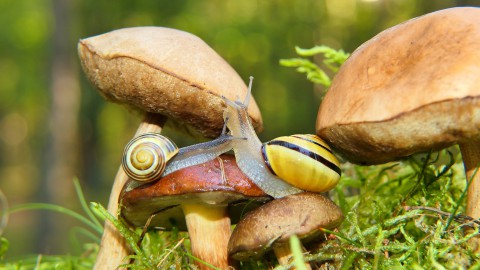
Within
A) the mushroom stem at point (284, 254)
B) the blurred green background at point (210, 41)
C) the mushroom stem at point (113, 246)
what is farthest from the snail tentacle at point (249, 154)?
the blurred green background at point (210, 41)

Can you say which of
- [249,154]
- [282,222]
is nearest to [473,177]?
[282,222]

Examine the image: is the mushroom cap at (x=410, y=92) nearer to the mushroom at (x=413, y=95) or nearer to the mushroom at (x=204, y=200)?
the mushroom at (x=413, y=95)

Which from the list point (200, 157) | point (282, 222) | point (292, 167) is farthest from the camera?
point (200, 157)

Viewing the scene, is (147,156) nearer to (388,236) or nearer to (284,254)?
(284,254)

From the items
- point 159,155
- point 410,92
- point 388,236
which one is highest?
point 410,92

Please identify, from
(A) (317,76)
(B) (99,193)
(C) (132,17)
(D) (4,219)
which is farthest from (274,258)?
(B) (99,193)
